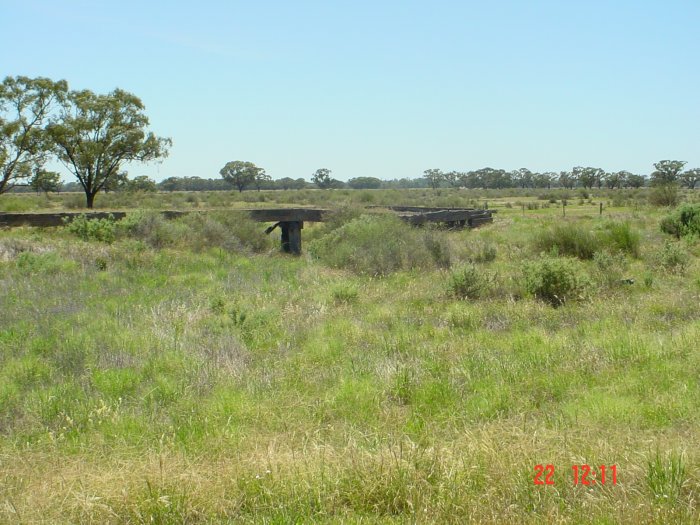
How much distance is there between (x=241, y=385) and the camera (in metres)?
6.63

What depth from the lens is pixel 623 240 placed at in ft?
57.1

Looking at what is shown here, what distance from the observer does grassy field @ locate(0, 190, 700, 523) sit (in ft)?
13.3

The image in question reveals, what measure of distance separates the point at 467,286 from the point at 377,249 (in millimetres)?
4909

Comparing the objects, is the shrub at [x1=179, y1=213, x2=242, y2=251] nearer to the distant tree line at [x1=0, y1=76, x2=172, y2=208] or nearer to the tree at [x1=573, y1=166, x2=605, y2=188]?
the distant tree line at [x1=0, y1=76, x2=172, y2=208]

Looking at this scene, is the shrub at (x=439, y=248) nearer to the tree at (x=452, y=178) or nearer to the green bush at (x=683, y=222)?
the green bush at (x=683, y=222)

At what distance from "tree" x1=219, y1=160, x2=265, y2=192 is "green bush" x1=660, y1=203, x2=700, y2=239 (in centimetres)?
7832

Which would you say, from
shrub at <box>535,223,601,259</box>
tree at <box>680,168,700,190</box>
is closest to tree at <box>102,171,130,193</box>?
shrub at <box>535,223,601,259</box>

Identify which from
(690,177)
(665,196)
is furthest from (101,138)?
(690,177)

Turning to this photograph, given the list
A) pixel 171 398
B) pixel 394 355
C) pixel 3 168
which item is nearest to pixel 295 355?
pixel 394 355

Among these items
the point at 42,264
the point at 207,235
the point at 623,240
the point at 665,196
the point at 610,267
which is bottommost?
the point at 610,267

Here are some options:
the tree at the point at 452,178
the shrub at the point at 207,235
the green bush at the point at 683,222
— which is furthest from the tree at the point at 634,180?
the shrub at the point at 207,235

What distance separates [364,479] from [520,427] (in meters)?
1.59

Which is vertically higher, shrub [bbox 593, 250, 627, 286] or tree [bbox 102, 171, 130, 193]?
tree [bbox 102, 171, 130, 193]

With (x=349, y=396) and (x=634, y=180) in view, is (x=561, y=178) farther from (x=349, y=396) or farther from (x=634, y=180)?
(x=349, y=396)
